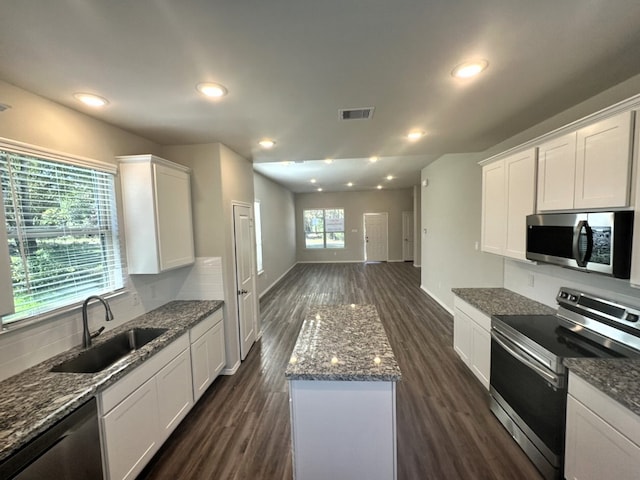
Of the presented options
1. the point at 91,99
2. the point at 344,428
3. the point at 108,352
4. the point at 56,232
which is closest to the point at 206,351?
the point at 108,352

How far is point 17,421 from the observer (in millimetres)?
1216

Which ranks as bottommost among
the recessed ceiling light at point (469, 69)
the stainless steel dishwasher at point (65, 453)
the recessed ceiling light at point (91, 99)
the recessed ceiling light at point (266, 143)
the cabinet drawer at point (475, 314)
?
the stainless steel dishwasher at point (65, 453)

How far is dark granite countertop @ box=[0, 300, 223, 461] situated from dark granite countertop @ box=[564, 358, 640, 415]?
2.65 meters

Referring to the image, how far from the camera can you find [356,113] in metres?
2.21

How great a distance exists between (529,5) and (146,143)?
3.15m

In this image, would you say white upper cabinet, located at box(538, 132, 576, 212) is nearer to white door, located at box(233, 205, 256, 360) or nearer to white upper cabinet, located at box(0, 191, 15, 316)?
white door, located at box(233, 205, 256, 360)

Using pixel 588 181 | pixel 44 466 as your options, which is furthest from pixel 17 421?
pixel 588 181

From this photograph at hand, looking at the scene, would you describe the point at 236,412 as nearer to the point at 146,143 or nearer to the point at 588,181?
the point at 146,143

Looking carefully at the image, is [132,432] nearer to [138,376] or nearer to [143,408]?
[143,408]

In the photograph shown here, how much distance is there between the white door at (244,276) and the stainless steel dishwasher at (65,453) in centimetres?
189

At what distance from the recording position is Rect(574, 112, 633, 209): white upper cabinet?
1.49 metres

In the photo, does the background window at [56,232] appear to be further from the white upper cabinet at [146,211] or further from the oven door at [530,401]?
the oven door at [530,401]

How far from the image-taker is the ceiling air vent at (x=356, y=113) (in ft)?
7.01

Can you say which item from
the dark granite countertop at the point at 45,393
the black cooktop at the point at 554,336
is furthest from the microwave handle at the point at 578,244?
the dark granite countertop at the point at 45,393
